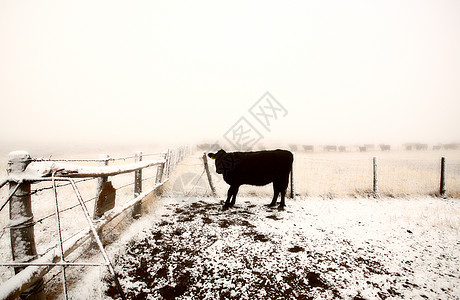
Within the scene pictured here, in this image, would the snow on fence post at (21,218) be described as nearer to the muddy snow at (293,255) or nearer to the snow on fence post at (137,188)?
the muddy snow at (293,255)

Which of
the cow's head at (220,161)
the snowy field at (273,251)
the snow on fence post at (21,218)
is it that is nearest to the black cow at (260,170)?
the cow's head at (220,161)

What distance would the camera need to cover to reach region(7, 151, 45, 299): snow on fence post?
1.56 m

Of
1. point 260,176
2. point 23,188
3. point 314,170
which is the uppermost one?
point 23,188

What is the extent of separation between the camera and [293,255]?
327 centimetres

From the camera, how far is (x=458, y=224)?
4.50 meters

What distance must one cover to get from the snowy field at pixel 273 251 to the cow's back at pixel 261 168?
801 millimetres

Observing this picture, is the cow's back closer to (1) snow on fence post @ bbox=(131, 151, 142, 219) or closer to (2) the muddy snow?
(2) the muddy snow

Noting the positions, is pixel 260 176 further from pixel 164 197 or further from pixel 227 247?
pixel 164 197

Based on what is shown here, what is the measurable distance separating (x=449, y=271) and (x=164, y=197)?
6349 millimetres

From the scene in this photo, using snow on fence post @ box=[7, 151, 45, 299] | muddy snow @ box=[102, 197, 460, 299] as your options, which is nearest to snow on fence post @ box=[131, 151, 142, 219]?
muddy snow @ box=[102, 197, 460, 299]

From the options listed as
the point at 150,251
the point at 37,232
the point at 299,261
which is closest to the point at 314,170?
the point at 299,261

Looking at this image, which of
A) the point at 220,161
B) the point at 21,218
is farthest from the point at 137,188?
the point at 21,218

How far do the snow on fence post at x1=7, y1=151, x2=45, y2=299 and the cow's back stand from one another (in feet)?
14.5

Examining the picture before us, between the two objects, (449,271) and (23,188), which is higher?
(23,188)
